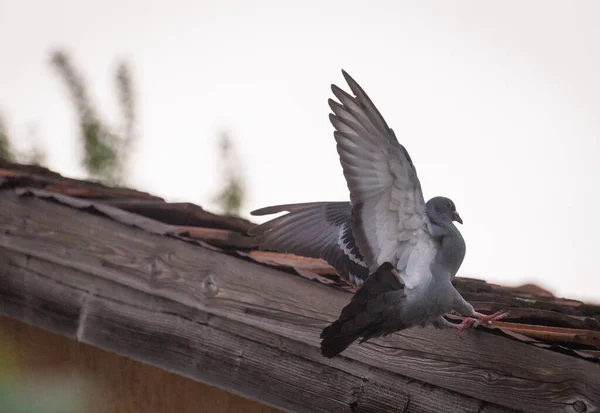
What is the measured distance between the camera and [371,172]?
7.30ft

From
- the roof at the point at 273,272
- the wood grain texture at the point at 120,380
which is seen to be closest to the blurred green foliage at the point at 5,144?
the roof at the point at 273,272

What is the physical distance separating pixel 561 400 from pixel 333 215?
1.07 metres

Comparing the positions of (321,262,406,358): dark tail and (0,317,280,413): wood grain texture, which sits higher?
(321,262,406,358): dark tail

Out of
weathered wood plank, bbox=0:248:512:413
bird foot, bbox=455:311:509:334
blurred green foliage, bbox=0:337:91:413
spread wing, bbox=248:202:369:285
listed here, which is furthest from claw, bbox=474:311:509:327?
blurred green foliage, bbox=0:337:91:413

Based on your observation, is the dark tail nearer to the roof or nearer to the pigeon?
the pigeon

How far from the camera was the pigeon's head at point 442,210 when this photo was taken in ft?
7.91

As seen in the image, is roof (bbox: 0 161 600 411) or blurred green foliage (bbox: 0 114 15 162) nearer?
roof (bbox: 0 161 600 411)

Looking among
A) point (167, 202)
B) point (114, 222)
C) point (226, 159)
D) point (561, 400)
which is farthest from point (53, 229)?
point (226, 159)

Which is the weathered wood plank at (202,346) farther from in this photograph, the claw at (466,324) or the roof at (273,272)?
the claw at (466,324)

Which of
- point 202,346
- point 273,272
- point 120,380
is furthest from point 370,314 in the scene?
point 120,380

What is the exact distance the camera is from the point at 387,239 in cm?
225

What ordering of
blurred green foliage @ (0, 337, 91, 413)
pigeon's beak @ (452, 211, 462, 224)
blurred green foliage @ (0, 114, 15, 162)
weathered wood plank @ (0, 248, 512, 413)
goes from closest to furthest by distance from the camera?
blurred green foliage @ (0, 337, 91, 413)
weathered wood plank @ (0, 248, 512, 413)
pigeon's beak @ (452, 211, 462, 224)
blurred green foliage @ (0, 114, 15, 162)

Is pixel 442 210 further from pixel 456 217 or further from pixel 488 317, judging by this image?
pixel 488 317

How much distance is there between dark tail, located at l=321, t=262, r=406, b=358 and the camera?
2074 mm
